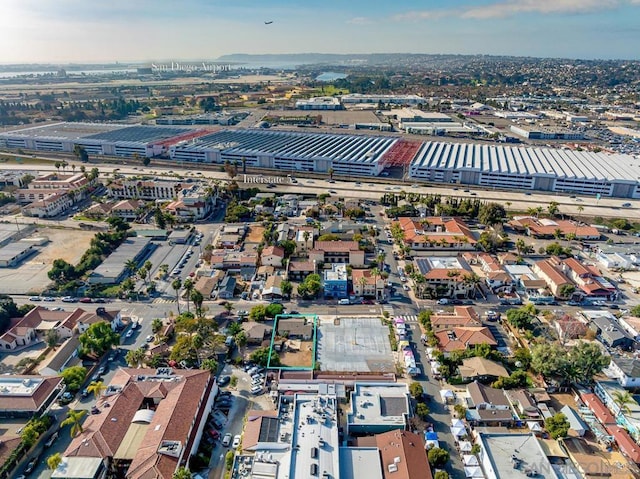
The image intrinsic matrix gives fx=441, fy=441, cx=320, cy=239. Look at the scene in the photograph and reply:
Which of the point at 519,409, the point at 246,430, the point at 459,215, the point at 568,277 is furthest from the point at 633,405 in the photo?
the point at 459,215

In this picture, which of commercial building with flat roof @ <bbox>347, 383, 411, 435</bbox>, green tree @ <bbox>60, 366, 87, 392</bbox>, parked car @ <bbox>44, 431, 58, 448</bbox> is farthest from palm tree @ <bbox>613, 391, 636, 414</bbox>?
green tree @ <bbox>60, 366, 87, 392</bbox>

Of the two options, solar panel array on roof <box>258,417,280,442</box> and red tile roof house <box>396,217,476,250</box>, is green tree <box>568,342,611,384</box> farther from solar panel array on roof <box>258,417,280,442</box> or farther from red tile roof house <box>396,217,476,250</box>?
red tile roof house <box>396,217,476,250</box>

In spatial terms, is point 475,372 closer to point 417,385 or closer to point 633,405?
point 417,385

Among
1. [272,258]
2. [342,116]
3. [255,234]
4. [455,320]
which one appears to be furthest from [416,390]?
[342,116]

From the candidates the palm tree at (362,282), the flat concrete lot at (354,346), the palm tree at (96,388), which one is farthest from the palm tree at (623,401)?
the palm tree at (96,388)

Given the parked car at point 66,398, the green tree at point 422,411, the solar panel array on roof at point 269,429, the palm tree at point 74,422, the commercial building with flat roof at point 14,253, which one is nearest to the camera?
the solar panel array on roof at point 269,429

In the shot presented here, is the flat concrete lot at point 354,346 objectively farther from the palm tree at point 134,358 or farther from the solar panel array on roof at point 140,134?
the solar panel array on roof at point 140,134
